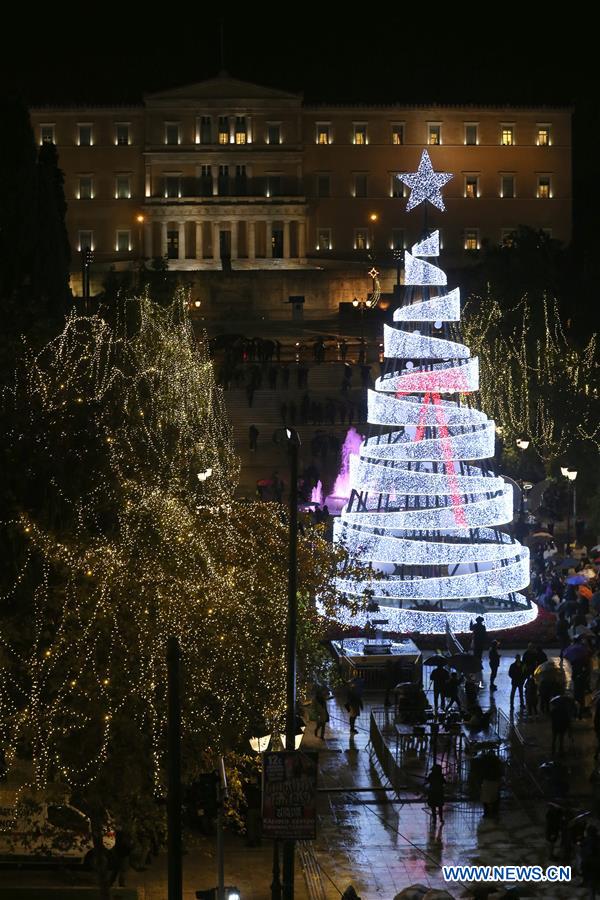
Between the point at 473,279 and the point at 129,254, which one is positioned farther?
the point at 129,254

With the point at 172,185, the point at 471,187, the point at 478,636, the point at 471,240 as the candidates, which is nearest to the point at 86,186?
the point at 172,185

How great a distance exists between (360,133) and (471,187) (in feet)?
17.5

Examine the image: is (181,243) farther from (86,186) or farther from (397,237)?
(397,237)

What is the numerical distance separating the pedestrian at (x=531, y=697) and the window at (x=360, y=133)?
189 ft

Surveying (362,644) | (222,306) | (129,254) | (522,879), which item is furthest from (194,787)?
(129,254)

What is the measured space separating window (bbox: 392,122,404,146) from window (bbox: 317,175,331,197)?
10.8 feet

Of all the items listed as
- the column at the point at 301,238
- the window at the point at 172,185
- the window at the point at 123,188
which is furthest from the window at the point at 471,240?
the window at the point at 123,188

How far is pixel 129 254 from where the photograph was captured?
260 feet

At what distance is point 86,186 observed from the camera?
7962 cm

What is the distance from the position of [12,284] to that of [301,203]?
40989mm

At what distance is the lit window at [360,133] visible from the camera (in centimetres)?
8000

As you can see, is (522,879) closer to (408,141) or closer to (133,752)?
(133,752)

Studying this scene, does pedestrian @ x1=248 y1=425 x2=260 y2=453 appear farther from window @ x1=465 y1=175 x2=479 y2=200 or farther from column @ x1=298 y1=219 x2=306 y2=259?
window @ x1=465 y1=175 x2=479 y2=200

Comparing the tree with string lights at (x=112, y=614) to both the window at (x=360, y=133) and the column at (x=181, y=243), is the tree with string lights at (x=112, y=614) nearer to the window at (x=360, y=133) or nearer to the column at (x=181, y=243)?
the column at (x=181, y=243)
